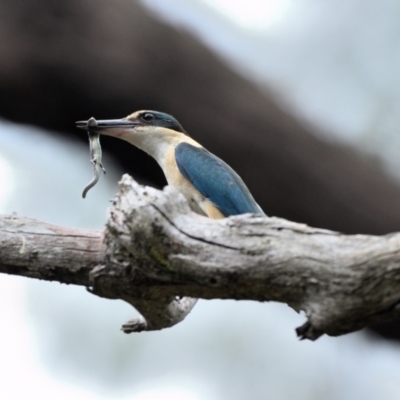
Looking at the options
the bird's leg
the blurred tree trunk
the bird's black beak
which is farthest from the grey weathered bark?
the blurred tree trunk

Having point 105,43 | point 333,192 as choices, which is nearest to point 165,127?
point 105,43

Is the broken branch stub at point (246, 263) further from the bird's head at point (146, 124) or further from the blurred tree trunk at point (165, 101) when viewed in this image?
the blurred tree trunk at point (165, 101)

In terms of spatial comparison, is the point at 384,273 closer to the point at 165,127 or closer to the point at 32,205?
the point at 165,127

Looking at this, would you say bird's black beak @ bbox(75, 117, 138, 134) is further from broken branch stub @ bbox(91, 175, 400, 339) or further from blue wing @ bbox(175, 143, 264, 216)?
broken branch stub @ bbox(91, 175, 400, 339)

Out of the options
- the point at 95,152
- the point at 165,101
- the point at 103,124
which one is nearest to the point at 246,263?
the point at 95,152

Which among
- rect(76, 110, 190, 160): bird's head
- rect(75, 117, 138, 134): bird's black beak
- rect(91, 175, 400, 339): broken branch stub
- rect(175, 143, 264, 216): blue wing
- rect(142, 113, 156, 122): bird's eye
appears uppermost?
rect(142, 113, 156, 122): bird's eye

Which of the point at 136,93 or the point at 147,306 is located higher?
the point at 136,93

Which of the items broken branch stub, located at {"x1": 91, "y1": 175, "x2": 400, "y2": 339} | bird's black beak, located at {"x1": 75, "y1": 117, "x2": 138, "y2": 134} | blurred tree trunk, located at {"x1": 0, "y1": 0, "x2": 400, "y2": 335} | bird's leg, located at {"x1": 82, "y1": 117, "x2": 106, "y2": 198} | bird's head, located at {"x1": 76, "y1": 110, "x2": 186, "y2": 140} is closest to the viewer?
broken branch stub, located at {"x1": 91, "y1": 175, "x2": 400, "y2": 339}
